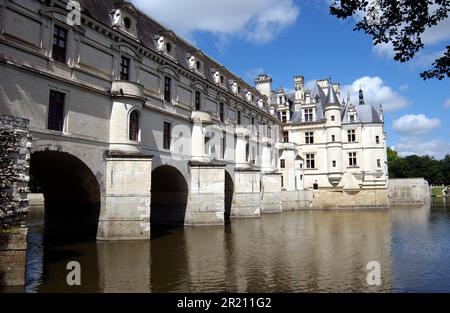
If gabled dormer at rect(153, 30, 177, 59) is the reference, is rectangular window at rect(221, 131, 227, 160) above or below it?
below

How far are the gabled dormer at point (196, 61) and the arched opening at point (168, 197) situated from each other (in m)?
7.81

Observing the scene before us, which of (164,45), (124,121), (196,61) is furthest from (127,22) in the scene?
(196,61)

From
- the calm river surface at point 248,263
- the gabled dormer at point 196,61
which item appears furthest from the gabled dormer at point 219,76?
the calm river surface at point 248,263

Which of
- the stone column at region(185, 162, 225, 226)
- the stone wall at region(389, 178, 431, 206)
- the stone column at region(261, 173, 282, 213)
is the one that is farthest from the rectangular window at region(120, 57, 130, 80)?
the stone wall at region(389, 178, 431, 206)

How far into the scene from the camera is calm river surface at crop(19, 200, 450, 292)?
10.1 metres

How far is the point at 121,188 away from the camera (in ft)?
60.8

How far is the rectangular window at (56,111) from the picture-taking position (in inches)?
639

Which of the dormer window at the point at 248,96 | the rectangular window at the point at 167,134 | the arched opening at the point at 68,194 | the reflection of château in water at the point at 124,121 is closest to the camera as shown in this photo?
the reflection of château in water at the point at 124,121

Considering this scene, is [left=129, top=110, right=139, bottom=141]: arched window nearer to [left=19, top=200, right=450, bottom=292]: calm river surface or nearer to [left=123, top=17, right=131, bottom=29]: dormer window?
[left=123, top=17, right=131, bottom=29]: dormer window

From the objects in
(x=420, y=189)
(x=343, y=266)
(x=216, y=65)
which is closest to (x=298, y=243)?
(x=343, y=266)

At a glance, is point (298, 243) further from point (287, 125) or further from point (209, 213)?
point (287, 125)

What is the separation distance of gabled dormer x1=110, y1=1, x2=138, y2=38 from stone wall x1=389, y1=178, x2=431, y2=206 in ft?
138

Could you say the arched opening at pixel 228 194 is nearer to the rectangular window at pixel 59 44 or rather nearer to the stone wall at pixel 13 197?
the rectangular window at pixel 59 44
